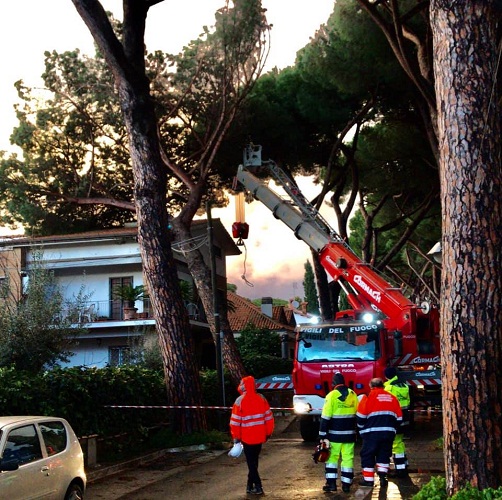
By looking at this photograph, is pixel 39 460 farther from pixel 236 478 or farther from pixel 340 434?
pixel 236 478

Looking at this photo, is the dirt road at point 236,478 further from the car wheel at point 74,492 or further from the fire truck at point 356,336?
the car wheel at point 74,492

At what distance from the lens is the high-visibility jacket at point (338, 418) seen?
11523 millimetres

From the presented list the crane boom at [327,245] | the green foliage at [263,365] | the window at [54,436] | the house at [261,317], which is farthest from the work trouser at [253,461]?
the house at [261,317]

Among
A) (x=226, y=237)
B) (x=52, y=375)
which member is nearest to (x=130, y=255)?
(x=226, y=237)

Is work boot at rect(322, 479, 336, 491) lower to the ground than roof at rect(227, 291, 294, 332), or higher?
lower

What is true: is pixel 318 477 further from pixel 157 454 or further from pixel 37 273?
pixel 37 273

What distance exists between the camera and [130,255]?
34031mm

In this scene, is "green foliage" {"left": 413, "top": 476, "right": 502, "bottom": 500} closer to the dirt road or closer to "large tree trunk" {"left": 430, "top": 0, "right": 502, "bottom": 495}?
Result: "large tree trunk" {"left": 430, "top": 0, "right": 502, "bottom": 495}

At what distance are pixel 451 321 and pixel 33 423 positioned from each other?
4657mm

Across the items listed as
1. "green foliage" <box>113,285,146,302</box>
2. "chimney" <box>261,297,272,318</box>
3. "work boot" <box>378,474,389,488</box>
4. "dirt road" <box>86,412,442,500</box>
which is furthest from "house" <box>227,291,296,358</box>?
"work boot" <box>378,474,389,488</box>

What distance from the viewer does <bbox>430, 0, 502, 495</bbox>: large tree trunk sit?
324 inches

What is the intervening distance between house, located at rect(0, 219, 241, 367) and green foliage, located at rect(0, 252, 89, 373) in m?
13.8

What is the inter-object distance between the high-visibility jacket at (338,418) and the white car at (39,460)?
142 inches

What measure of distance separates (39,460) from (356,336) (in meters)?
10.8
